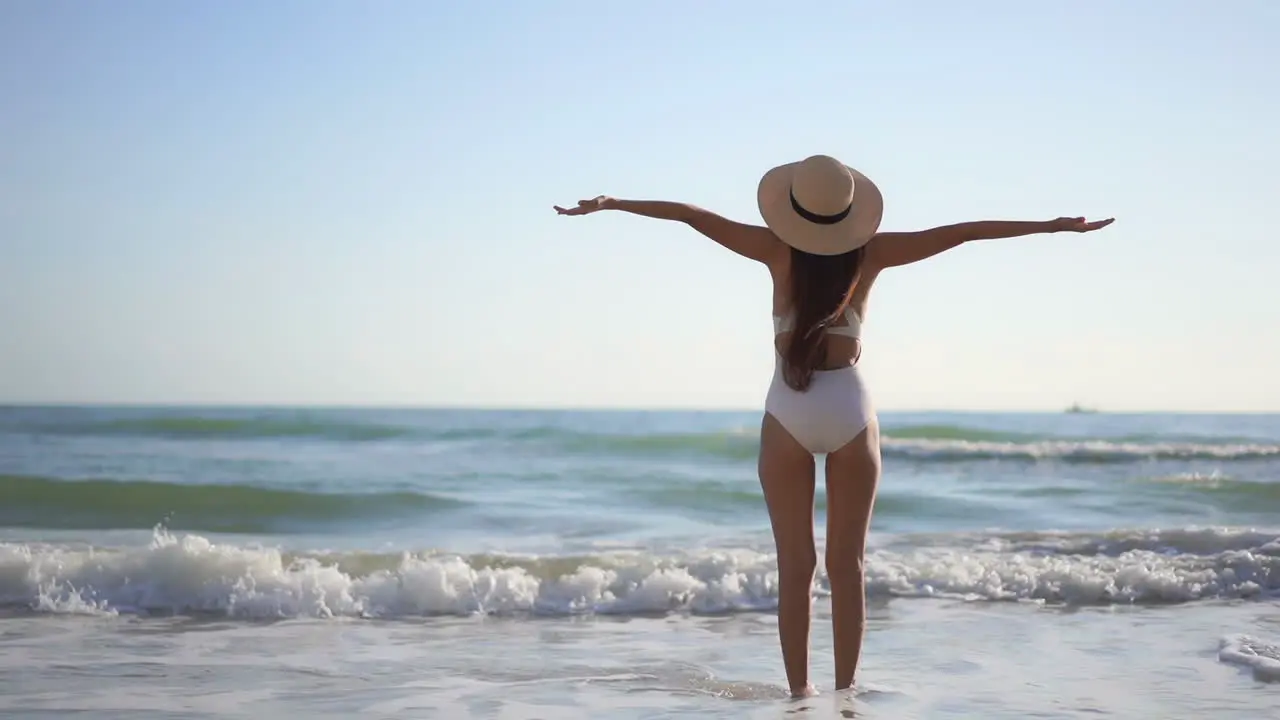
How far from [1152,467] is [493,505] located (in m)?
12.7

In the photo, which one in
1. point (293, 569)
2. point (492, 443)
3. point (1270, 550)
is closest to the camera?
point (293, 569)

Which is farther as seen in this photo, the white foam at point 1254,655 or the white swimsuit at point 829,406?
the white foam at point 1254,655

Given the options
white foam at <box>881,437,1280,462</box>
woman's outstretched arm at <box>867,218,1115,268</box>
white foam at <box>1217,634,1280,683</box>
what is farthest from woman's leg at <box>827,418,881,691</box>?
white foam at <box>881,437,1280,462</box>

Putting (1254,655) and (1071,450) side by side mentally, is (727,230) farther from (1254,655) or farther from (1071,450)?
(1071,450)

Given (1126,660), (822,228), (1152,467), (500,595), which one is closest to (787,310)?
(822,228)

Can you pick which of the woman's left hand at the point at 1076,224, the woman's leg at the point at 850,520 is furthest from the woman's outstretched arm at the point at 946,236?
the woman's leg at the point at 850,520

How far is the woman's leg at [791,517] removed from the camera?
377cm

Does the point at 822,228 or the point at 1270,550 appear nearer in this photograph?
the point at 822,228

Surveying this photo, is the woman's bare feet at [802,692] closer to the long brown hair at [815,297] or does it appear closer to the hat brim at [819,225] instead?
the long brown hair at [815,297]

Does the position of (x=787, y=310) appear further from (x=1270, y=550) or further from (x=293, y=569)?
(x=1270, y=550)

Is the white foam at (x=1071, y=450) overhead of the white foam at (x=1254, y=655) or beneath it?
overhead

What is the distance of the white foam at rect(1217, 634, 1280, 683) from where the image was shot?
4844 mm

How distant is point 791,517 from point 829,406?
385 millimetres

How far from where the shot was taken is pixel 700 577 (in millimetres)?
7281
